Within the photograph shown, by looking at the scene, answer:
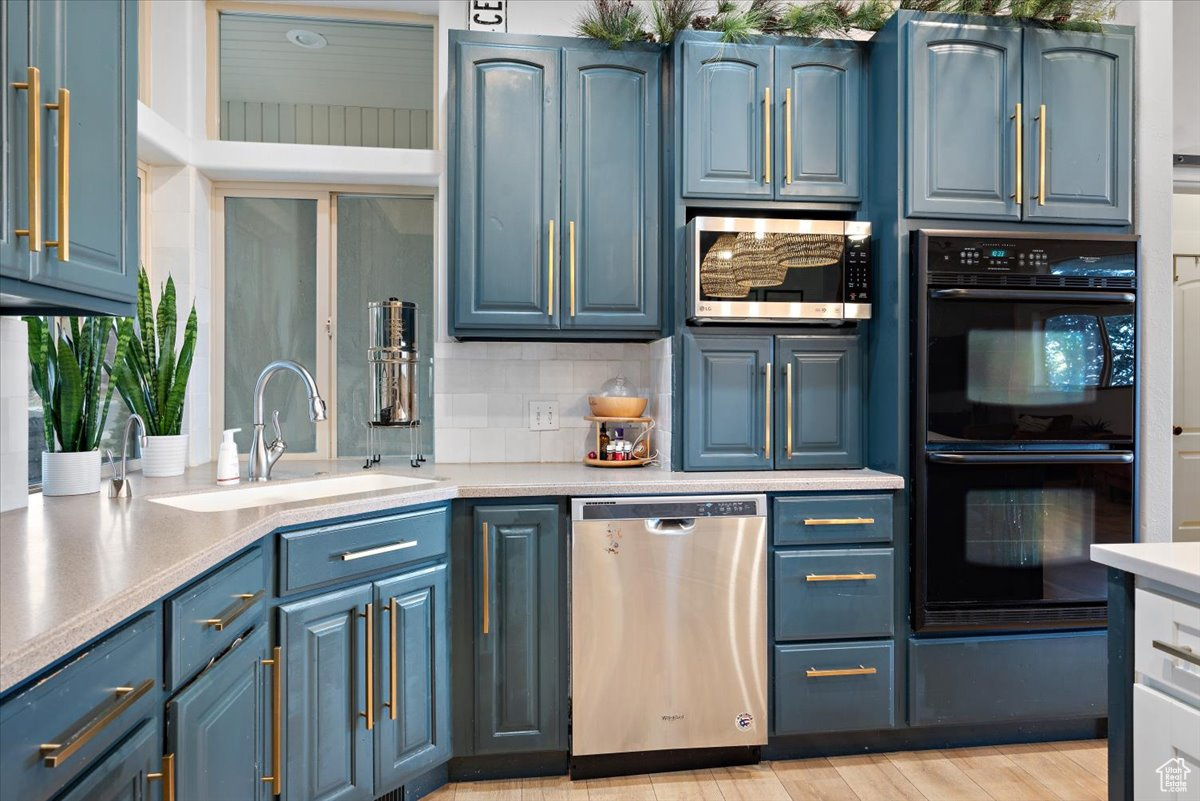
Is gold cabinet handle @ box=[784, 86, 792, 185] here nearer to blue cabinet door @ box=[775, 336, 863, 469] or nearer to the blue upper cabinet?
blue cabinet door @ box=[775, 336, 863, 469]

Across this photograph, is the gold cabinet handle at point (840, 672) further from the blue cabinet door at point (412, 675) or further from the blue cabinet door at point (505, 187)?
the blue cabinet door at point (505, 187)

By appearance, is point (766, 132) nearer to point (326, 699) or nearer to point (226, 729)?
point (326, 699)

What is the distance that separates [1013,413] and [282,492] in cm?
236

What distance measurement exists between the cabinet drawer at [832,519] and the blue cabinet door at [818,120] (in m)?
1.06

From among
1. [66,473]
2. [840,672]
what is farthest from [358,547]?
[840,672]

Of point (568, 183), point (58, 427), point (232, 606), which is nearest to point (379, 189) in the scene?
point (568, 183)

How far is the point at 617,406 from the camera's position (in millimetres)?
2723

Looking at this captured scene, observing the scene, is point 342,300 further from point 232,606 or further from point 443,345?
point 232,606

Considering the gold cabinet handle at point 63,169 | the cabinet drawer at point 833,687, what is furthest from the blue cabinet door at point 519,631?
the gold cabinet handle at point 63,169

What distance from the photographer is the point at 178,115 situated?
106 inches

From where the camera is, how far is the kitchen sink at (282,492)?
2043 mm

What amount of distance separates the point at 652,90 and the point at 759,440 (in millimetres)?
1301

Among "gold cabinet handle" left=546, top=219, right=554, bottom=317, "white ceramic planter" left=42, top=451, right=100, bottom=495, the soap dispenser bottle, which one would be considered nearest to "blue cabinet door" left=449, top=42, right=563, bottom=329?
"gold cabinet handle" left=546, top=219, right=554, bottom=317

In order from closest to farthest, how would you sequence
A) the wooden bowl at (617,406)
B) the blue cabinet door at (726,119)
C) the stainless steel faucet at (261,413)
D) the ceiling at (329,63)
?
the stainless steel faucet at (261,413) < the blue cabinet door at (726,119) < the wooden bowl at (617,406) < the ceiling at (329,63)
